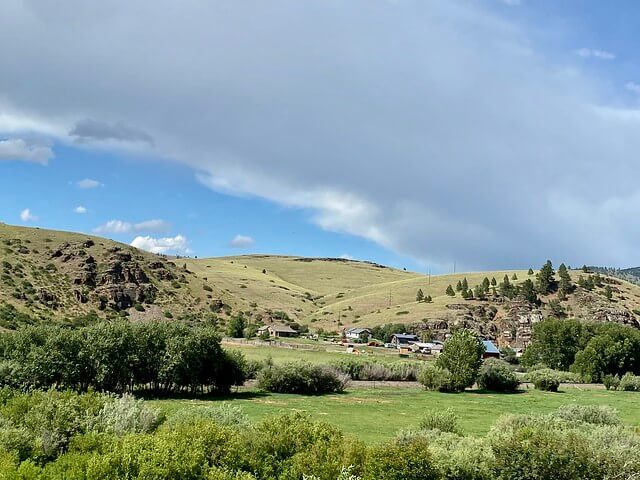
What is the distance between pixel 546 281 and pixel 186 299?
88.5m

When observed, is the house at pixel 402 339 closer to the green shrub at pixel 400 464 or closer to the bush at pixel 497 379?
the bush at pixel 497 379

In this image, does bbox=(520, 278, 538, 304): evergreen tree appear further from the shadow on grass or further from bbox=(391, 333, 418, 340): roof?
the shadow on grass

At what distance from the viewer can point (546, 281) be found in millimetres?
146750

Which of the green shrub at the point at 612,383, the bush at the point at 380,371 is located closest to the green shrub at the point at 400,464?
the bush at the point at 380,371

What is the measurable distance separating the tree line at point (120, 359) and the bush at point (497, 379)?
96.0ft

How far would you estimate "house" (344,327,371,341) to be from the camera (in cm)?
12419

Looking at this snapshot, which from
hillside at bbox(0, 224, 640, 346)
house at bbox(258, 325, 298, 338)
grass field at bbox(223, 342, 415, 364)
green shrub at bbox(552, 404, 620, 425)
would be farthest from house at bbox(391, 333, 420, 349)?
green shrub at bbox(552, 404, 620, 425)

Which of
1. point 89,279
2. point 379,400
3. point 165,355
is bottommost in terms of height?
point 379,400

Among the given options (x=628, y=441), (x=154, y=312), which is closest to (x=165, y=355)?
(x=628, y=441)

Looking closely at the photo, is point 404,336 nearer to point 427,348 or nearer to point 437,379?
point 427,348

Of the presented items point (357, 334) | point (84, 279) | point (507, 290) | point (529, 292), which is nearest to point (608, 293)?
point (529, 292)

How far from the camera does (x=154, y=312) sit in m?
105

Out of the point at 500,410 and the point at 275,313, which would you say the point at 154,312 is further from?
the point at 500,410

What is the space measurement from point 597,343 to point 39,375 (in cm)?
6955
